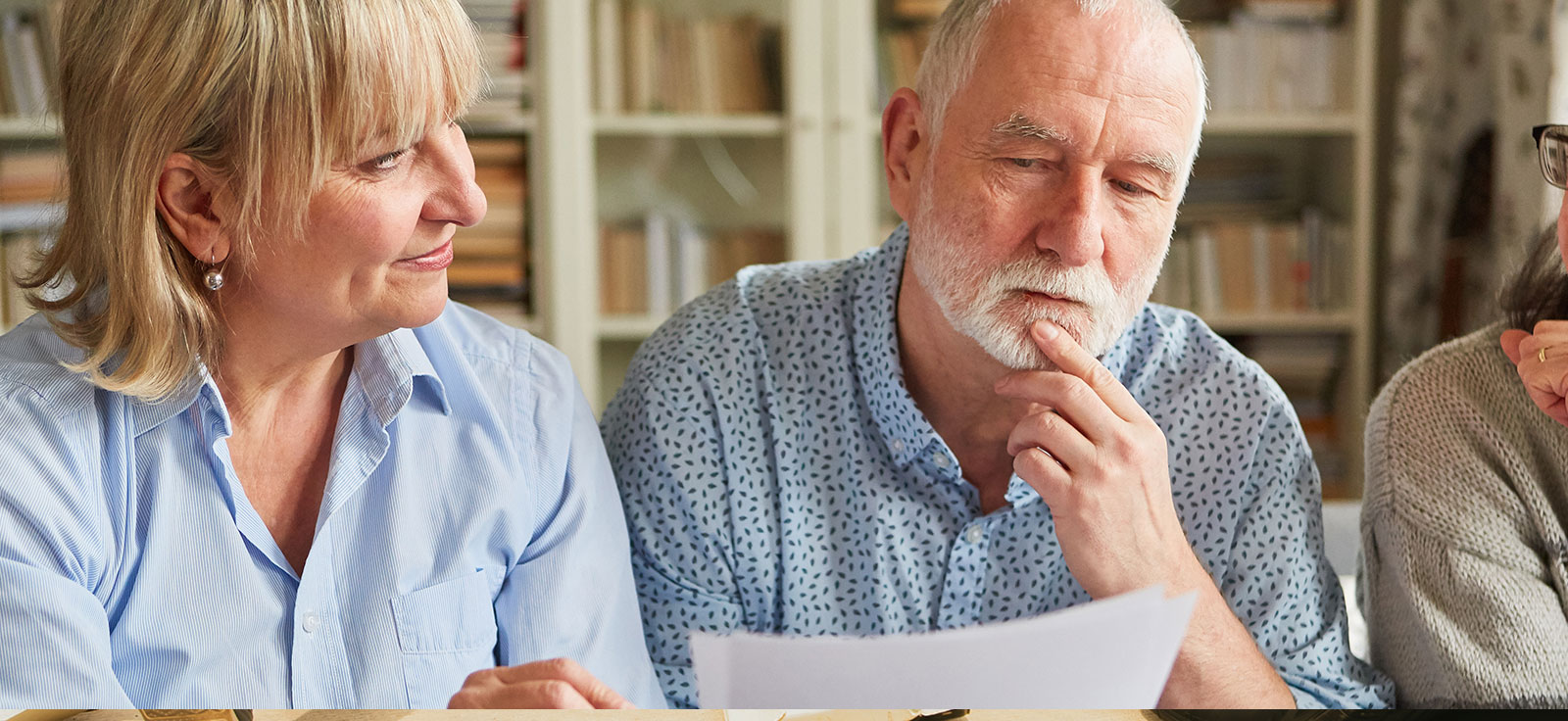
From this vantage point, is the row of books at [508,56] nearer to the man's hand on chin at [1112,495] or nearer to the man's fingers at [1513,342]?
the man's hand on chin at [1112,495]

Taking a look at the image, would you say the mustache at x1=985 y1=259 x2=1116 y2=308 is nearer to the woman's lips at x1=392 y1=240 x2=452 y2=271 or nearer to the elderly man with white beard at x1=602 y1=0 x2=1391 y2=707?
the elderly man with white beard at x1=602 y1=0 x2=1391 y2=707

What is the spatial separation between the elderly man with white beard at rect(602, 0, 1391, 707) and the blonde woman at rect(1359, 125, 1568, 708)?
6 centimetres

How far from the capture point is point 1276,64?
3.02 m

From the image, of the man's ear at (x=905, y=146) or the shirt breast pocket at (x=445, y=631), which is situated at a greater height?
the man's ear at (x=905, y=146)

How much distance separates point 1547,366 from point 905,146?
58 centimetres

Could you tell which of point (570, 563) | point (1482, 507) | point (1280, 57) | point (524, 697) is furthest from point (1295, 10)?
point (524, 697)

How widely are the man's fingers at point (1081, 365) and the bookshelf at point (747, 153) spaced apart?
6.38 feet

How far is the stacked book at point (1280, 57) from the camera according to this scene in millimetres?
2990

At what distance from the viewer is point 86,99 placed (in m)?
0.94

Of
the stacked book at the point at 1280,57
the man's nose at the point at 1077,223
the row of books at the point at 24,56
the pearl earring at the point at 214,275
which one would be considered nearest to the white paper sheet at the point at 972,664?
the man's nose at the point at 1077,223

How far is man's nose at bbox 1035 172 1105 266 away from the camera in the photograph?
103 centimetres

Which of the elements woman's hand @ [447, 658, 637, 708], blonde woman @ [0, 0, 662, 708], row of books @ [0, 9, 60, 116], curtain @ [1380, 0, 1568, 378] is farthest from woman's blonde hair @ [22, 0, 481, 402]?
curtain @ [1380, 0, 1568, 378]

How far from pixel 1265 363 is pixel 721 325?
2.26m

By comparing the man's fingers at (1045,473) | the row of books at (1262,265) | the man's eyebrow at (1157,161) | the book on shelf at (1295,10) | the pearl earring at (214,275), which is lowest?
the row of books at (1262,265)
